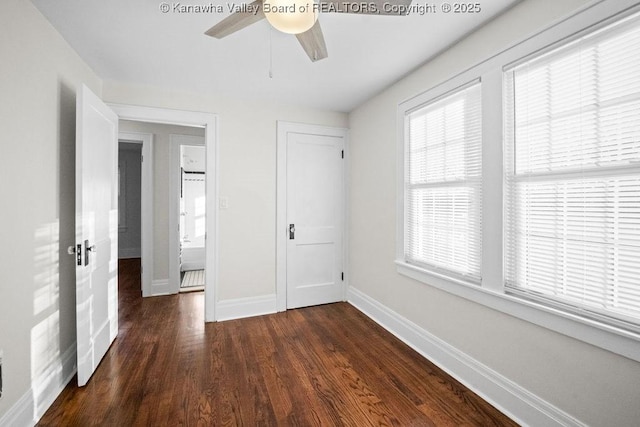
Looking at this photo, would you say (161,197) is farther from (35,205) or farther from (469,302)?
(469,302)

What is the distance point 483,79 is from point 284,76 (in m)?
1.63

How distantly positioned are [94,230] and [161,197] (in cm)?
186

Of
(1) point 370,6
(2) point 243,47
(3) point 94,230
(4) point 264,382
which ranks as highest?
(2) point 243,47

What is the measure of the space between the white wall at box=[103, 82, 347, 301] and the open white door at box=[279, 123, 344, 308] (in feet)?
0.75

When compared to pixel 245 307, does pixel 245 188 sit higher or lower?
higher

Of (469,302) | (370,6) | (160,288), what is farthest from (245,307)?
(370,6)

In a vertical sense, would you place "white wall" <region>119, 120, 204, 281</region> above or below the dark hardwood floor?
above

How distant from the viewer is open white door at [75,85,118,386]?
6.16 feet

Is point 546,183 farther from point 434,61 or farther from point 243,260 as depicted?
point 243,260

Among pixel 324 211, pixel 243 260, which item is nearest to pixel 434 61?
pixel 324 211

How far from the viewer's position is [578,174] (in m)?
1.39

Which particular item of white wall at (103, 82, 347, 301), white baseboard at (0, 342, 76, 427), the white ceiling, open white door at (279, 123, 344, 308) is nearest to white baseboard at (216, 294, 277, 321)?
white wall at (103, 82, 347, 301)

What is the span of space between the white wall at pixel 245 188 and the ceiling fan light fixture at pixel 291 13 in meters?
2.06

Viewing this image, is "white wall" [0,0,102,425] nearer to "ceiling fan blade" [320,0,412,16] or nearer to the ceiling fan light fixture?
the ceiling fan light fixture
